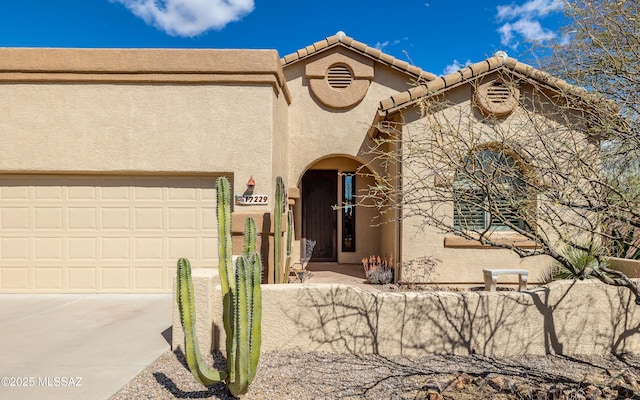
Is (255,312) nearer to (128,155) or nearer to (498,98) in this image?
(128,155)

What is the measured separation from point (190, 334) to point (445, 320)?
305 cm

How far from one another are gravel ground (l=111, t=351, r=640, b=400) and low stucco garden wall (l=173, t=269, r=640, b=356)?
15 cm

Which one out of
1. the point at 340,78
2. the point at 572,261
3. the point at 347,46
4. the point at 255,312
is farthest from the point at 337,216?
the point at 255,312

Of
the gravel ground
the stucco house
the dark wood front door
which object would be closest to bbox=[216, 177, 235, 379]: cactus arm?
the gravel ground

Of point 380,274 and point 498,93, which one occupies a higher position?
point 498,93

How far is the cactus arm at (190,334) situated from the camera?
3680mm

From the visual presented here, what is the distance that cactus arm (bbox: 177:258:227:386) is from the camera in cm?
368

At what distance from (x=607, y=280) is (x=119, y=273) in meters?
8.17

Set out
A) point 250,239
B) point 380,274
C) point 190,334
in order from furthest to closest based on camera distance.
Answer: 1. point 380,274
2. point 250,239
3. point 190,334

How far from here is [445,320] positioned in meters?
4.91

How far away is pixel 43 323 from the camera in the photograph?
605 centimetres

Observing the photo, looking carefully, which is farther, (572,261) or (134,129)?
(134,129)

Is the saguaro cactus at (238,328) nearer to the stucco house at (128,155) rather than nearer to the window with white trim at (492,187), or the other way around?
the window with white trim at (492,187)

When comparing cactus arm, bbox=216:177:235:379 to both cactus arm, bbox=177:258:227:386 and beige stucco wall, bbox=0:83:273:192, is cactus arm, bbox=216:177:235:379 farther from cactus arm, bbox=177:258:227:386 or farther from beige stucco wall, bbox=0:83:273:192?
beige stucco wall, bbox=0:83:273:192
